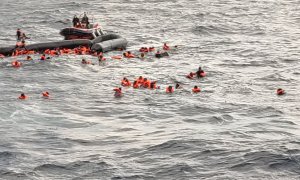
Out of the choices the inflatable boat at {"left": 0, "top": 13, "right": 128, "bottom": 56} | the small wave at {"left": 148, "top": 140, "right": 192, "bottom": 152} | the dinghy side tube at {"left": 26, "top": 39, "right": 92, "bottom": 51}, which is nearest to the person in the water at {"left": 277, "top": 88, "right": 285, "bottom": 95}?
the small wave at {"left": 148, "top": 140, "right": 192, "bottom": 152}

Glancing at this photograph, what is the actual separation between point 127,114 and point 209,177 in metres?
9.87

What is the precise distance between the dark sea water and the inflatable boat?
108 centimetres

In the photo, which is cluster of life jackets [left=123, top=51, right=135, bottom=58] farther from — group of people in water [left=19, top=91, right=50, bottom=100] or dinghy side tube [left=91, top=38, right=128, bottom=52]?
group of people in water [left=19, top=91, right=50, bottom=100]

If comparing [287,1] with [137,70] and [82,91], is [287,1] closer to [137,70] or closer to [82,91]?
[137,70]

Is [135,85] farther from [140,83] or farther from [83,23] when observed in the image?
[83,23]

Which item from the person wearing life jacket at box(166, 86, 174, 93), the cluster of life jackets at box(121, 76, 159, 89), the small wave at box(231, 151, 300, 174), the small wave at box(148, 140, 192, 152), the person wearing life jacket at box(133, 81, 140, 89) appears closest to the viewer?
the small wave at box(231, 151, 300, 174)

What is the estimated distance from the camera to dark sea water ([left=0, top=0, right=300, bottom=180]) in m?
26.4

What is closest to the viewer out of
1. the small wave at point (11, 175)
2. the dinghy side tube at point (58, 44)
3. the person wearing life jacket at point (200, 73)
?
the small wave at point (11, 175)

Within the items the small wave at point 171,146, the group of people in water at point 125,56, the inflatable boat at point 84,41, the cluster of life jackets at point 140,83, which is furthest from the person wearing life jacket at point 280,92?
the inflatable boat at point 84,41

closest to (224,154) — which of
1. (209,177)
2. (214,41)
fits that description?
(209,177)

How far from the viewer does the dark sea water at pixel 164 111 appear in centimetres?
2639

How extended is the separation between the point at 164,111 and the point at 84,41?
1622cm

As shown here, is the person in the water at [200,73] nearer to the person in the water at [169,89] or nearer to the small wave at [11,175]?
the person in the water at [169,89]

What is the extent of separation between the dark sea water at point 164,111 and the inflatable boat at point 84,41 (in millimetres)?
1084
